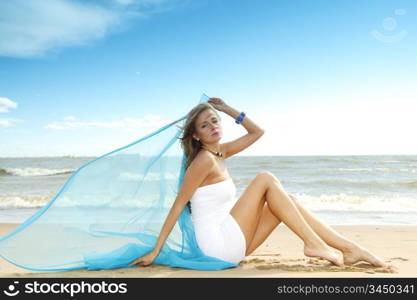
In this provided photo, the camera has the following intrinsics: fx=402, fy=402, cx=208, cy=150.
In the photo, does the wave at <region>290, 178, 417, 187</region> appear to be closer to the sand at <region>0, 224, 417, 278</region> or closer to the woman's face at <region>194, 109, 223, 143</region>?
the sand at <region>0, 224, 417, 278</region>

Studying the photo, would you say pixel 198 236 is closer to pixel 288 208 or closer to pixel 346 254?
pixel 288 208

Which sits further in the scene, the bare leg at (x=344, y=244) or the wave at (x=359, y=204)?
the wave at (x=359, y=204)

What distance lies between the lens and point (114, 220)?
3832mm

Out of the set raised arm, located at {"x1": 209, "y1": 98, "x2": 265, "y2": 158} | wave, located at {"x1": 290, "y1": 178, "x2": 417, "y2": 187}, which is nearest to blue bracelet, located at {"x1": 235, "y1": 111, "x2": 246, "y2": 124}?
raised arm, located at {"x1": 209, "y1": 98, "x2": 265, "y2": 158}

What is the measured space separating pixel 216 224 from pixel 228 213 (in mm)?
167

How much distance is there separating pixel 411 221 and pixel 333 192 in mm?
5569

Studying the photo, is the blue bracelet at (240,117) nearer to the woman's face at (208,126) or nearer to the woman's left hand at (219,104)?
the woman's left hand at (219,104)

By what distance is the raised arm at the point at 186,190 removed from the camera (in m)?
3.51

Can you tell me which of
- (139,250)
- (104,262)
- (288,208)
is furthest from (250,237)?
(104,262)

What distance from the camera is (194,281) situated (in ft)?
10.8

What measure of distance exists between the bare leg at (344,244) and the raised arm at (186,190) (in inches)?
36.2

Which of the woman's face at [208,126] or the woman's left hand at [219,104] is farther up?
the woman's left hand at [219,104]

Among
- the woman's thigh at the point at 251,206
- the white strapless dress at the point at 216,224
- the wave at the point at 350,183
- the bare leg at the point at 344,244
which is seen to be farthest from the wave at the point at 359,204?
the white strapless dress at the point at 216,224

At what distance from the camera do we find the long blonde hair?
3.83 metres
